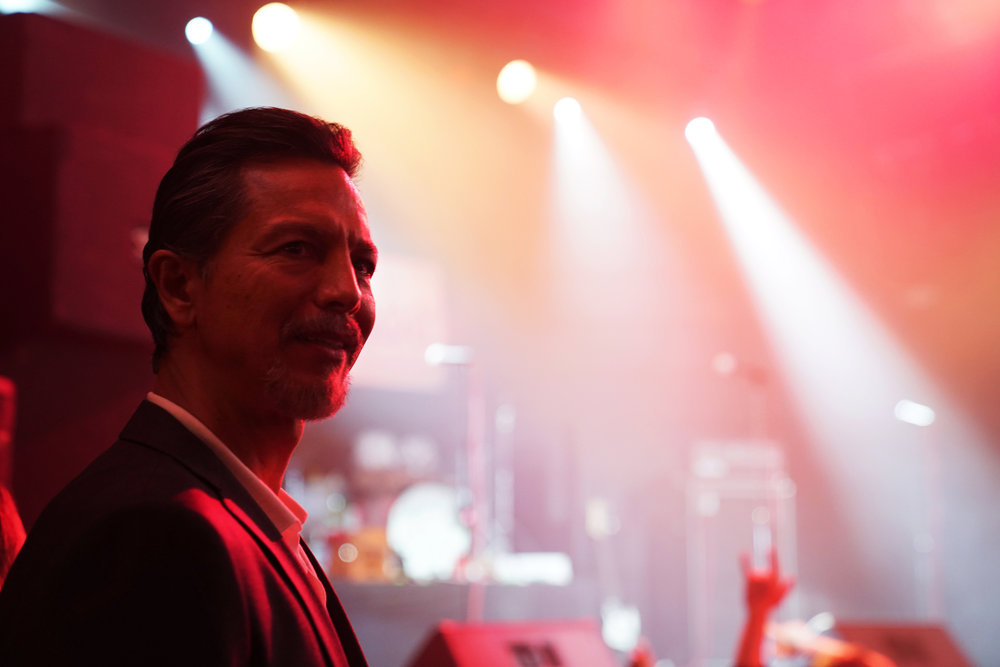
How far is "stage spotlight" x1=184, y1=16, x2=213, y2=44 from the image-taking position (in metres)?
5.22

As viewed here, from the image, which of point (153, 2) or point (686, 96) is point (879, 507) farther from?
point (153, 2)

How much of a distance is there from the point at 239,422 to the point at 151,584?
364 millimetres

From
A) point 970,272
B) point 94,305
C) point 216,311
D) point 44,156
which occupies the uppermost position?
point 970,272

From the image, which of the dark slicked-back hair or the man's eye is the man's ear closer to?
the dark slicked-back hair

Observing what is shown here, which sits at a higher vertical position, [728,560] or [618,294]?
[618,294]

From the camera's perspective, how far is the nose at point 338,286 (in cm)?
117

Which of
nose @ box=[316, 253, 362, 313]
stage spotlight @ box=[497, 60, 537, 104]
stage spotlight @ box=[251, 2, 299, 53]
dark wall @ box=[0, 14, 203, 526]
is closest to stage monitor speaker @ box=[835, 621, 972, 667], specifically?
dark wall @ box=[0, 14, 203, 526]

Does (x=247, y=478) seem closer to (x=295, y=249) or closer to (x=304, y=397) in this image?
(x=304, y=397)

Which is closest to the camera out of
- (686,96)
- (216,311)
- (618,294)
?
(216,311)

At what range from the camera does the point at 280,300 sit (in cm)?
114

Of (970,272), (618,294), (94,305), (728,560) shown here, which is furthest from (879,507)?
(94,305)

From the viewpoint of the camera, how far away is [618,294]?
32.1ft

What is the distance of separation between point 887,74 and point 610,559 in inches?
201

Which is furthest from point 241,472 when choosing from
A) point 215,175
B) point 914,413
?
point 914,413
